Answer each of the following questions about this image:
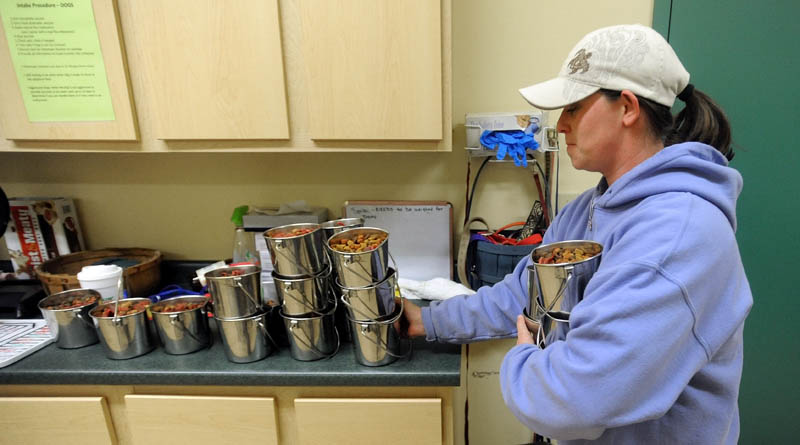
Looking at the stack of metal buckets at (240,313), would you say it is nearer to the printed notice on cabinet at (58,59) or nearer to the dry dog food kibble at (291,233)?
the dry dog food kibble at (291,233)

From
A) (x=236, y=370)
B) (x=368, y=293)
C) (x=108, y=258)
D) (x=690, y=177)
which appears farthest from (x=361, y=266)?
(x=108, y=258)

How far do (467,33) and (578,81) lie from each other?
0.73m

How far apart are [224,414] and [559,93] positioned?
110cm

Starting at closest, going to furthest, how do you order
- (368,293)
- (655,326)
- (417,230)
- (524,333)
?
(655,326)
(524,333)
(368,293)
(417,230)

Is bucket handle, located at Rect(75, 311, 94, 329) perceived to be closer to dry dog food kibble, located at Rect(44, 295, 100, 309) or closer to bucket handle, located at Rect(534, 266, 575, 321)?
dry dog food kibble, located at Rect(44, 295, 100, 309)

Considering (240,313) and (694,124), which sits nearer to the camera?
(694,124)

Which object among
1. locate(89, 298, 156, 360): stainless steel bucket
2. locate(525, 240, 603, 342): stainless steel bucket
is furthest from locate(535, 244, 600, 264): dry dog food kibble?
locate(89, 298, 156, 360): stainless steel bucket

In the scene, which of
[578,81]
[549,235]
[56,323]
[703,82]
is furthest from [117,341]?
[703,82]

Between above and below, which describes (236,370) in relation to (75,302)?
below

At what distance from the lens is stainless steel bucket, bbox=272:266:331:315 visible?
3.52 feet

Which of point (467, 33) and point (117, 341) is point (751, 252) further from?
point (117, 341)

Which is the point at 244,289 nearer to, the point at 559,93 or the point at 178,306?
the point at 178,306

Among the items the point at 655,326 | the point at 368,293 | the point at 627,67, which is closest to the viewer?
the point at 655,326

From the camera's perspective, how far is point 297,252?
3.45ft
